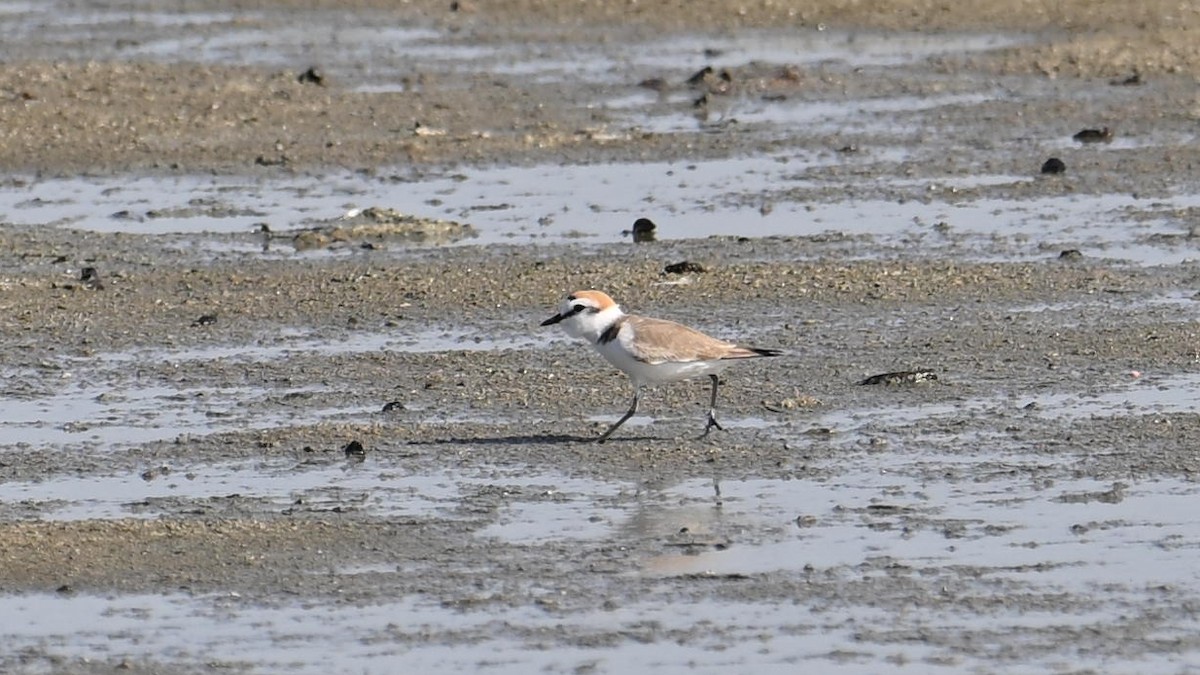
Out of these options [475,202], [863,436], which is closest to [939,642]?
[863,436]

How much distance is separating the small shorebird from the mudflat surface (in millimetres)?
284

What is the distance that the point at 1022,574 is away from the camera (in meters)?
8.02

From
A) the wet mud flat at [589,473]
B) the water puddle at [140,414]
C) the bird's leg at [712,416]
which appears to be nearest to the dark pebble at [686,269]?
the wet mud flat at [589,473]

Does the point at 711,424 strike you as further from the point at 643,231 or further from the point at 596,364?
the point at 643,231

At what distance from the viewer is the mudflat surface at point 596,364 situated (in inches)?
305

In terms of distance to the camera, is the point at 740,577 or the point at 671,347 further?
the point at 671,347

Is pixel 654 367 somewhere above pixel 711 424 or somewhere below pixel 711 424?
above

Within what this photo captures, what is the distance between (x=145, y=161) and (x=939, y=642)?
12.0 metres

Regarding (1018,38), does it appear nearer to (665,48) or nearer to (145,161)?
(665,48)

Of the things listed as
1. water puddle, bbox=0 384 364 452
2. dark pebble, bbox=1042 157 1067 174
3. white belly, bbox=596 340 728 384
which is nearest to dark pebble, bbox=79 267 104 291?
water puddle, bbox=0 384 364 452

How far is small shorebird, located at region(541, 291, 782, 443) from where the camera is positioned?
1009cm

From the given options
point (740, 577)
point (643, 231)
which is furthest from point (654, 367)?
point (643, 231)

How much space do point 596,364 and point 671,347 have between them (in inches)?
69.2

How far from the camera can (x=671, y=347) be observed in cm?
1008
